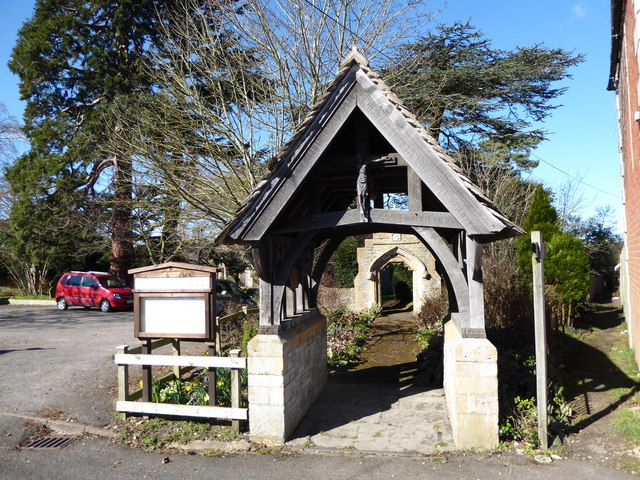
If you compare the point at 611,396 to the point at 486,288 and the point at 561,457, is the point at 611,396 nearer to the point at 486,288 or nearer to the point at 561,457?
the point at 561,457

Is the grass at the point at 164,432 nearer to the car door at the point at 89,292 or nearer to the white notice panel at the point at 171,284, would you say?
the white notice panel at the point at 171,284

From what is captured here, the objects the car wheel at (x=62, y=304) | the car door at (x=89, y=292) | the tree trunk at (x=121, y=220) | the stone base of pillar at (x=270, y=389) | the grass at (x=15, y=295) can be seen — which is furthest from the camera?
the grass at (x=15, y=295)

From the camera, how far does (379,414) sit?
6.59m

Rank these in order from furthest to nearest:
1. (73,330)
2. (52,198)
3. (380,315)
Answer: (52,198), (380,315), (73,330)

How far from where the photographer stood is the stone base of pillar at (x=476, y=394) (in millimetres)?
5133

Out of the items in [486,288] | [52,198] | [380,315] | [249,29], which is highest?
[249,29]

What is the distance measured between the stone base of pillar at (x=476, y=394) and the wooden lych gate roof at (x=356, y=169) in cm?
127

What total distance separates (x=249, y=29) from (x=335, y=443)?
10.8 m

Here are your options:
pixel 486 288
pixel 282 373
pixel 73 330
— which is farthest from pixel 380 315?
pixel 282 373

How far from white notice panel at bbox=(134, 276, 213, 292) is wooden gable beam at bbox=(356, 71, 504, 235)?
122 inches

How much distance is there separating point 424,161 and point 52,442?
558cm

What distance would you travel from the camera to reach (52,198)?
22.5 m

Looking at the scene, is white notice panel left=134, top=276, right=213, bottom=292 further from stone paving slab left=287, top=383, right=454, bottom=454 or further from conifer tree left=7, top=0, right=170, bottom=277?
conifer tree left=7, top=0, right=170, bottom=277

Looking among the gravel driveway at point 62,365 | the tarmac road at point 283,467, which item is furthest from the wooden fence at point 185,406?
the tarmac road at point 283,467
